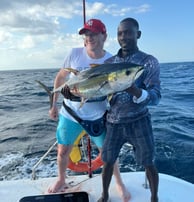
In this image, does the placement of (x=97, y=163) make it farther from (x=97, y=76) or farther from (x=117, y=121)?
(x=97, y=76)

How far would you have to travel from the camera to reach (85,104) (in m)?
2.93

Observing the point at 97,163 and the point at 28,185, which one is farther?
the point at 97,163

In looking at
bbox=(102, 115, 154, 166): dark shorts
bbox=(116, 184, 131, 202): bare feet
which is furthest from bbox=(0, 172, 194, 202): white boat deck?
bbox=(102, 115, 154, 166): dark shorts

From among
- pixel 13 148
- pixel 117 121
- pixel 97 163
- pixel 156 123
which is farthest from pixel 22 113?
pixel 117 121

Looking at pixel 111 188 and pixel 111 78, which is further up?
pixel 111 78

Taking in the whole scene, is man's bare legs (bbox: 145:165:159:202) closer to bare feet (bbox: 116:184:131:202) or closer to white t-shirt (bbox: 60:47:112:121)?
bare feet (bbox: 116:184:131:202)

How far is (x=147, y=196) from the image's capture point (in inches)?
119

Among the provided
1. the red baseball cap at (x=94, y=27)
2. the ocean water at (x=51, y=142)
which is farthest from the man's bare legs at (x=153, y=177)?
the ocean water at (x=51, y=142)

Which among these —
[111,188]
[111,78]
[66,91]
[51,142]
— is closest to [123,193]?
[111,188]

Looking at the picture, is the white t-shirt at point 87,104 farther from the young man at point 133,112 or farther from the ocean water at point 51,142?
the ocean water at point 51,142

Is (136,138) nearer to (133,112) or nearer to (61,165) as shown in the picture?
(133,112)

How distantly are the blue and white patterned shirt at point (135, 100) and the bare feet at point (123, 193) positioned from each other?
2.66ft

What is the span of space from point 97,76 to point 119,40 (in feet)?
2.01

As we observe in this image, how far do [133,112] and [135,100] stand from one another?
8.9 inches
